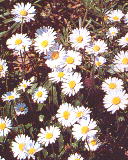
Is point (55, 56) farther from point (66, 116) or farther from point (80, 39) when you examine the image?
point (66, 116)

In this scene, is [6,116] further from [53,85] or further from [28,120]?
[53,85]

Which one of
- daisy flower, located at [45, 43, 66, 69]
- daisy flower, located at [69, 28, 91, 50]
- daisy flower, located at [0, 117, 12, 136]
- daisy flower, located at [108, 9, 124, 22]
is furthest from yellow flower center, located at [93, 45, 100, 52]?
daisy flower, located at [0, 117, 12, 136]

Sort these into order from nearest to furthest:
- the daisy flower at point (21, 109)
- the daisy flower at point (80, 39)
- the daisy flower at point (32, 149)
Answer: the daisy flower at point (32, 149) < the daisy flower at point (80, 39) < the daisy flower at point (21, 109)

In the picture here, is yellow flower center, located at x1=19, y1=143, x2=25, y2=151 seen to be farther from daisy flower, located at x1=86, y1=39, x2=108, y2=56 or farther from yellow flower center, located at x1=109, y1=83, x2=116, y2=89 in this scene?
daisy flower, located at x1=86, y1=39, x2=108, y2=56

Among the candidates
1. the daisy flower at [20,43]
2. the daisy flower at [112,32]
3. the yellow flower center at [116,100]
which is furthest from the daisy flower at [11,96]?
the daisy flower at [112,32]

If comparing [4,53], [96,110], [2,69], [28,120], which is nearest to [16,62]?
[4,53]

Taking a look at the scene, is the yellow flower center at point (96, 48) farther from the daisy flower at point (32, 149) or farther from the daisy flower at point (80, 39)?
the daisy flower at point (32, 149)

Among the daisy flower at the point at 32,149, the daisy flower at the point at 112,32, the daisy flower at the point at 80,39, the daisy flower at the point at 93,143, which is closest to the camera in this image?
the daisy flower at the point at 32,149
